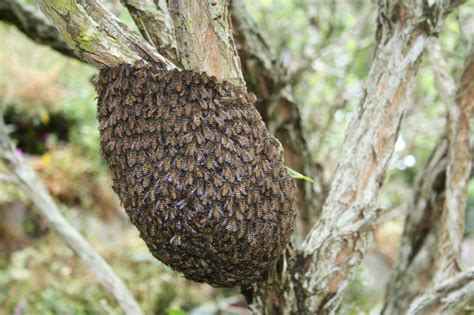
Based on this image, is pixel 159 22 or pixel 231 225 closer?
pixel 231 225

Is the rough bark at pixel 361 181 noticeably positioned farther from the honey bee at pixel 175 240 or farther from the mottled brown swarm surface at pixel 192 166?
the honey bee at pixel 175 240

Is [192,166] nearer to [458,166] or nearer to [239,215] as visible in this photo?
[239,215]

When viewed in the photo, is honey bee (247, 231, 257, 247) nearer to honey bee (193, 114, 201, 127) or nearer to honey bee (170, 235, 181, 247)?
honey bee (170, 235, 181, 247)

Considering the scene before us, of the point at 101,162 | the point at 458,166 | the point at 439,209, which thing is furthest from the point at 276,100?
the point at 101,162

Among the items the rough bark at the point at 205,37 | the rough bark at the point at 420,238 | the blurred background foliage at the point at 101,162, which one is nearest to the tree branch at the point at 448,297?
the rough bark at the point at 420,238

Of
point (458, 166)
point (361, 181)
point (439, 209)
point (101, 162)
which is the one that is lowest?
point (101, 162)

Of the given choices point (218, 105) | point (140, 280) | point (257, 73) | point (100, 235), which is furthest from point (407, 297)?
point (100, 235)

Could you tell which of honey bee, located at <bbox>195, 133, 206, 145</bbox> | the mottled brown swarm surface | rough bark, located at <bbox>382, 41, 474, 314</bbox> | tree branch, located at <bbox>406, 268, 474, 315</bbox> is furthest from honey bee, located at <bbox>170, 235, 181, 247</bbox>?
rough bark, located at <bbox>382, 41, 474, 314</bbox>
